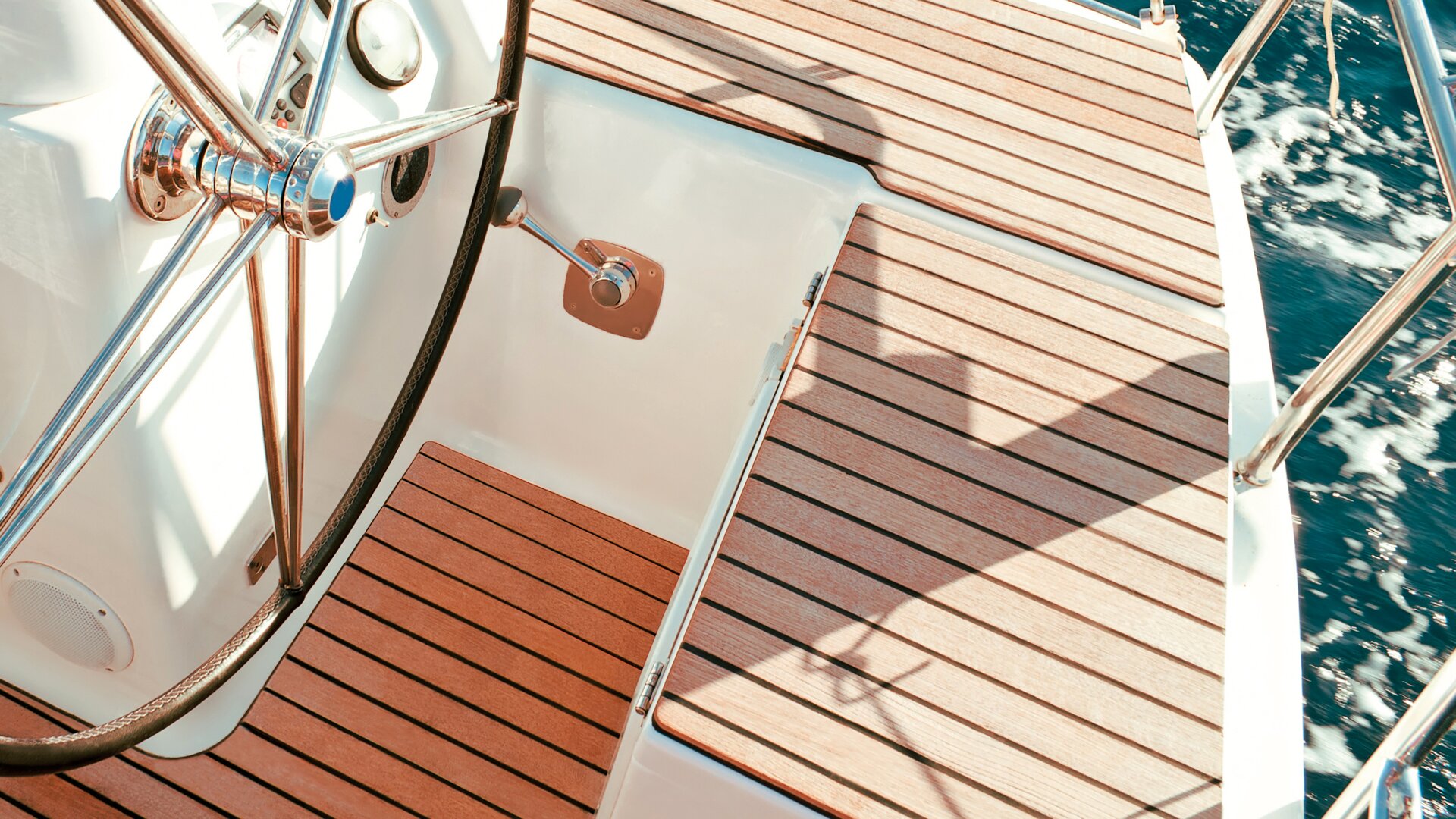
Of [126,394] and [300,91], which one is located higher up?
[300,91]

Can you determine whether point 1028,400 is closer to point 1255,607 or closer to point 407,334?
point 1255,607

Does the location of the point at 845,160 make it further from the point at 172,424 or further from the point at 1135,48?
the point at 172,424

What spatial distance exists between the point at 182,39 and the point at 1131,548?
36.2 inches

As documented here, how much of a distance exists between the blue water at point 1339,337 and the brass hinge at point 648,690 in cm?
128

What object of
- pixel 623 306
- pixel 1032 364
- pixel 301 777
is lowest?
pixel 301 777

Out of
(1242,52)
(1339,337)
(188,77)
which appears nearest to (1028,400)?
(1242,52)

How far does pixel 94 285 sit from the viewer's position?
32.9 inches

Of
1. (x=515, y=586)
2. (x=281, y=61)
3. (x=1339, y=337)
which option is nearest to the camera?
(x=281, y=61)

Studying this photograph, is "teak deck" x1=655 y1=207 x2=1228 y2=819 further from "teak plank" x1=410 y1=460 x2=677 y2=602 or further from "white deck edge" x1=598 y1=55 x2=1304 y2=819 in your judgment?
"teak plank" x1=410 y1=460 x2=677 y2=602

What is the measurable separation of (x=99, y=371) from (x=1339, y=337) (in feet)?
7.76

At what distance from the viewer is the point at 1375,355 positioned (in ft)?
3.51

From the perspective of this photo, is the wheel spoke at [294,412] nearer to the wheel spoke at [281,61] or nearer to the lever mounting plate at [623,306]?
the wheel spoke at [281,61]

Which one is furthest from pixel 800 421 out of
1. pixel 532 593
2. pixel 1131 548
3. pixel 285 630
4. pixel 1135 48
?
pixel 1135 48

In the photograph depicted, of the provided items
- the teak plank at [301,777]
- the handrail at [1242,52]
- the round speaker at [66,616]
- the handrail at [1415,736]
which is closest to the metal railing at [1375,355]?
the handrail at [1415,736]
